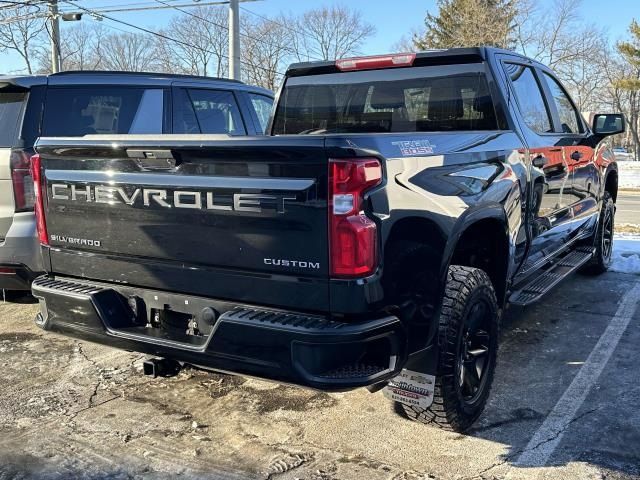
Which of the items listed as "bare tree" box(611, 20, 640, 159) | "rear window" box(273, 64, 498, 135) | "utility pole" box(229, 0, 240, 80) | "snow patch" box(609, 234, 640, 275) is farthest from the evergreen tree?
"rear window" box(273, 64, 498, 135)

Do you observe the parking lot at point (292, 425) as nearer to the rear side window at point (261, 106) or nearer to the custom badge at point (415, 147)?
the custom badge at point (415, 147)

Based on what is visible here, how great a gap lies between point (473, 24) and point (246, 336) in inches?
1331

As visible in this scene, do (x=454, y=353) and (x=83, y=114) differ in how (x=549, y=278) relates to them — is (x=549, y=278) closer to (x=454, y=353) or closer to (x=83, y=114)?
(x=454, y=353)

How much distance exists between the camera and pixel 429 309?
111 inches

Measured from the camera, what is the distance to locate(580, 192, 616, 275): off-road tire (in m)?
6.57

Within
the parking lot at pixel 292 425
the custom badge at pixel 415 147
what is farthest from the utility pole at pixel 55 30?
the custom badge at pixel 415 147

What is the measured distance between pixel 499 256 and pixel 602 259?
3.68 metres

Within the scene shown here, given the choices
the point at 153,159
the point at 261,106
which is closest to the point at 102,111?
the point at 261,106

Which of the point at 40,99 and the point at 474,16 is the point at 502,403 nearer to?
the point at 40,99

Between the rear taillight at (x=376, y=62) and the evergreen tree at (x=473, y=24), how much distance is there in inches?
1053

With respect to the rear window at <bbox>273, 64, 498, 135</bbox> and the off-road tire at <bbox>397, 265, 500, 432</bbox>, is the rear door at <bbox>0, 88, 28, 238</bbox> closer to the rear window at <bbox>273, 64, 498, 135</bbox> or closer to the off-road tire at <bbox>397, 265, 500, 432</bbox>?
the rear window at <bbox>273, 64, 498, 135</bbox>

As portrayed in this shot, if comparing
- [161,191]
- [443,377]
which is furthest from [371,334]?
[161,191]

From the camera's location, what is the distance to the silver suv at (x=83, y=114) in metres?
4.71

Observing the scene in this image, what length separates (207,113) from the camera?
6.48 m
